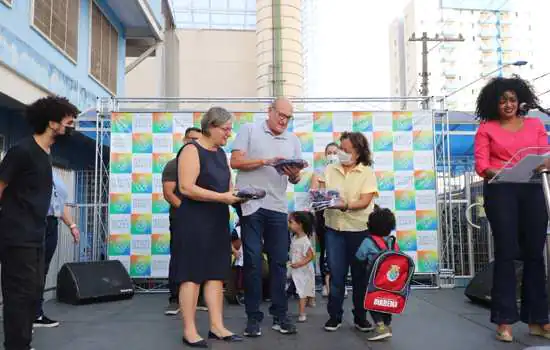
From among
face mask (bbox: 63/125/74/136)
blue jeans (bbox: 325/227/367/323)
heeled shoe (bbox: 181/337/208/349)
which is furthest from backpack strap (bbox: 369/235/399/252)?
face mask (bbox: 63/125/74/136)

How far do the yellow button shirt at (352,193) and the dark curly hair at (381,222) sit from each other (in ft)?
0.48

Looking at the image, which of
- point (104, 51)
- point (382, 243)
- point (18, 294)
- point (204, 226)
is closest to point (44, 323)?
point (18, 294)

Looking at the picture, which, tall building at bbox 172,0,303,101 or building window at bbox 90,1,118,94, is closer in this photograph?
building window at bbox 90,1,118,94

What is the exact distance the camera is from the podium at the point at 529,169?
2912mm

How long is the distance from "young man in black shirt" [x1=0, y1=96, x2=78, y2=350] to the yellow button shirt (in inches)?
81.6

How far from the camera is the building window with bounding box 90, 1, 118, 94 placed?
36.4 ft

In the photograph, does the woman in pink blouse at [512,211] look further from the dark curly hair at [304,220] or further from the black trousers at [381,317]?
the dark curly hair at [304,220]

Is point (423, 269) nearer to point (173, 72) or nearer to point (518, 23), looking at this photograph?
point (173, 72)

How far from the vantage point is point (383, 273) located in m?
3.64

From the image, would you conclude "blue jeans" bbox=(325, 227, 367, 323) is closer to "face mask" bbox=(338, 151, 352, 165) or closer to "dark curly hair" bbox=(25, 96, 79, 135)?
"face mask" bbox=(338, 151, 352, 165)

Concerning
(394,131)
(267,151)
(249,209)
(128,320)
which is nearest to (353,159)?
(267,151)

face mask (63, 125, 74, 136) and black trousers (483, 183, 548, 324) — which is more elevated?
face mask (63, 125, 74, 136)

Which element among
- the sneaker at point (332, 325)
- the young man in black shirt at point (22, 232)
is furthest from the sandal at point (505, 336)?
the young man in black shirt at point (22, 232)

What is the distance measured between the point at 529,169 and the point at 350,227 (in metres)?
1.35
